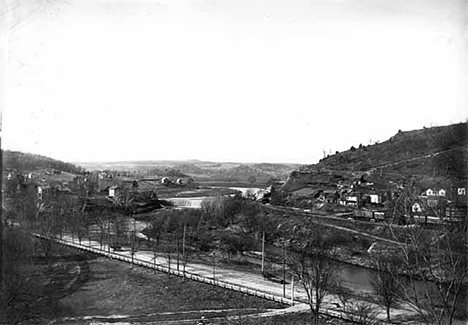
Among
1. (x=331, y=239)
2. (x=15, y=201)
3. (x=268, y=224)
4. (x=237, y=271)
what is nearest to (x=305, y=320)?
(x=237, y=271)

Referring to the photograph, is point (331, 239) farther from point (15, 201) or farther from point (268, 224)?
point (15, 201)

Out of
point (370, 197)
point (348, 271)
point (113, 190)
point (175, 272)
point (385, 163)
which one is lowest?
point (348, 271)

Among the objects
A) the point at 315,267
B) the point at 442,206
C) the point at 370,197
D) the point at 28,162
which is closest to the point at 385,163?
the point at 370,197

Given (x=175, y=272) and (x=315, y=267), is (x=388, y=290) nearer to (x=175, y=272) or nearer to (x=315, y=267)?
(x=315, y=267)

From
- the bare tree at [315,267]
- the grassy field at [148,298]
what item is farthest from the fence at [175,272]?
the bare tree at [315,267]

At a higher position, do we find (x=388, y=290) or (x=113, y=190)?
(x=113, y=190)

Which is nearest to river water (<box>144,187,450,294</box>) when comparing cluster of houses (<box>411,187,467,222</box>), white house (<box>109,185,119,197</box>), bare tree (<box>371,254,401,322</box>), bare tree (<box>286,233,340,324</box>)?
bare tree (<box>286,233,340,324</box>)

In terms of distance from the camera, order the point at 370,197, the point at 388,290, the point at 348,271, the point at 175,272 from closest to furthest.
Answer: the point at 388,290
the point at 175,272
the point at 348,271
the point at 370,197

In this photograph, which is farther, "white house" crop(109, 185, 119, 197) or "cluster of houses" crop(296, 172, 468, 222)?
"white house" crop(109, 185, 119, 197)

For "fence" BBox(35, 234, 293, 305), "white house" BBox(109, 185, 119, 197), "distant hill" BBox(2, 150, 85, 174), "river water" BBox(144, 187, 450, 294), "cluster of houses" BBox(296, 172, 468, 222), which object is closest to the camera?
"distant hill" BBox(2, 150, 85, 174)

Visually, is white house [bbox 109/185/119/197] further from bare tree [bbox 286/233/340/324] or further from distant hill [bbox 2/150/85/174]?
distant hill [bbox 2/150/85/174]
